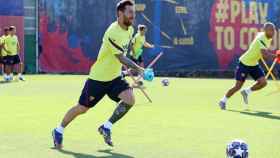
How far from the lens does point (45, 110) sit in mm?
12594

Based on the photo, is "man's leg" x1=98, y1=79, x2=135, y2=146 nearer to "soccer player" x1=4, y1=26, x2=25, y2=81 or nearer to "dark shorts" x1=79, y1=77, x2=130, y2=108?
"dark shorts" x1=79, y1=77, x2=130, y2=108

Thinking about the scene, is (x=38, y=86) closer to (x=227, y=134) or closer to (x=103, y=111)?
(x=103, y=111)

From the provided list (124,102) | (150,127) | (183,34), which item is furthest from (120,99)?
(183,34)

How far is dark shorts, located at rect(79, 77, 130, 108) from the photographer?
8.19 m

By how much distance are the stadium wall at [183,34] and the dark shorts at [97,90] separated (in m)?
18.6

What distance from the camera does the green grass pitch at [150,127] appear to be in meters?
7.93

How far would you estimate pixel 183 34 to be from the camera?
26.8 metres

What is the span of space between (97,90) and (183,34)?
18888 millimetres

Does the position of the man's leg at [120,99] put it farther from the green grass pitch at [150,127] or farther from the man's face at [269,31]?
the man's face at [269,31]

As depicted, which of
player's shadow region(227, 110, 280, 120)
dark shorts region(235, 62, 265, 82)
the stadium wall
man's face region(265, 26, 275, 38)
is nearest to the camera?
player's shadow region(227, 110, 280, 120)

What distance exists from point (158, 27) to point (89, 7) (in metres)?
3.11

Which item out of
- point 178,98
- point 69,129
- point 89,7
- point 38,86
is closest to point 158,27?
point 89,7

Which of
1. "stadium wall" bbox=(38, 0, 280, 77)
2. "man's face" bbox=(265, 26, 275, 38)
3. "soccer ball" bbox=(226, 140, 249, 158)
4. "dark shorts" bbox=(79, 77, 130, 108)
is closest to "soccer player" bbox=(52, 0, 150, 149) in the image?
"dark shorts" bbox=(79, 77, 130, 108)

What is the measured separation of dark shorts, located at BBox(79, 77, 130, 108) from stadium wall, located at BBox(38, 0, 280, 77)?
18584mm
